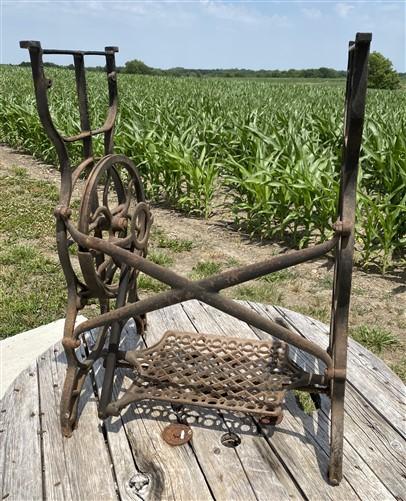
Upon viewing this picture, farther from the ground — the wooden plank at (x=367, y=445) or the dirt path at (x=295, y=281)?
the wooden plank at (x=367, y=445)

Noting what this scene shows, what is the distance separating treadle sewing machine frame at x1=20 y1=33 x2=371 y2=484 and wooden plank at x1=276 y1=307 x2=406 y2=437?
21 centimetres

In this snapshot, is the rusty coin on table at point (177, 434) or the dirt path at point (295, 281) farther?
the dirt path at point (295, 281)

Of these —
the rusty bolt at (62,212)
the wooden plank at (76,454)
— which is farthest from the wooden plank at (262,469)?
the rusty bolt at (62,212)

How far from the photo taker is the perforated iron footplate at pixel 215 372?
5.80 feet

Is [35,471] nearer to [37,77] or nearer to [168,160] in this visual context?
[37,77]

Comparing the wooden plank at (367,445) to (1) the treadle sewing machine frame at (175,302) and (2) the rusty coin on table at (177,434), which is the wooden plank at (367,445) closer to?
(1) the treadle sewing machine frame at (175,302)

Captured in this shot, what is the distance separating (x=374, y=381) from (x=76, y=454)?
1062 millimetres

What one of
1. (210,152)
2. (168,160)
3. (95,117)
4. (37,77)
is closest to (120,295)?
(37,77)

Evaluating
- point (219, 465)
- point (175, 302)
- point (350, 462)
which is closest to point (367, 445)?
point (350, 462)

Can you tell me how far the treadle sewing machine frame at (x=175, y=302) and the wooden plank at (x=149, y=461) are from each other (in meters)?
0.07

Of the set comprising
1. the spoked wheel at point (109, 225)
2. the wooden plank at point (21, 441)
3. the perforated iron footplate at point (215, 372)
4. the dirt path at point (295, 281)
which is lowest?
the dirt path at point (295, 281)

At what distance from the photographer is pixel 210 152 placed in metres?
6.18

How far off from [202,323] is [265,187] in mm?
2361

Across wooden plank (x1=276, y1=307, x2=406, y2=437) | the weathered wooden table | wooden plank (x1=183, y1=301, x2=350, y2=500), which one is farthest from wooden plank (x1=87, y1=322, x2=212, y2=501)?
wooden plank (x1=276, y1=307, x2=406, y2=437)
